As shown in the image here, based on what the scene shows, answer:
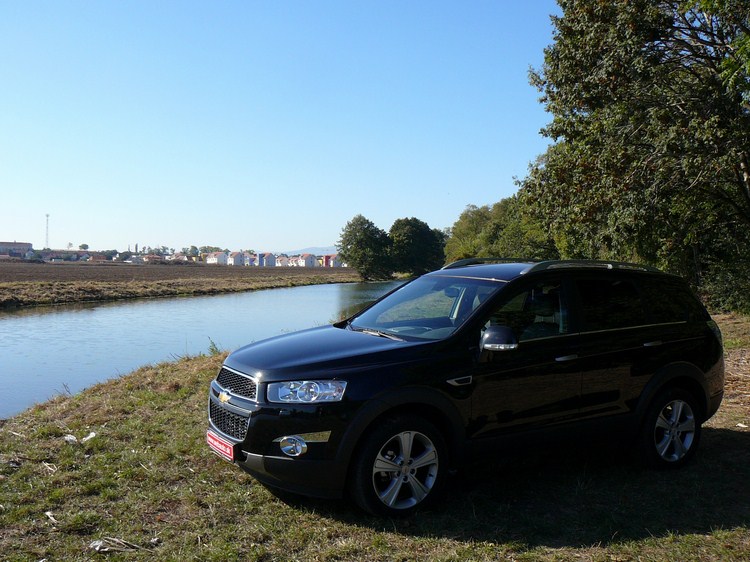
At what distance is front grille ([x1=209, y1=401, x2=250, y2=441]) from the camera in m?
4.41

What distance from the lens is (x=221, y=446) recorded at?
4.59m

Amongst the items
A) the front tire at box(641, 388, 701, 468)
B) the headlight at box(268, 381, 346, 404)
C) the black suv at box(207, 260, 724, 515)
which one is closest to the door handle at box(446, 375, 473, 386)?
the black suv at box(207, 260, 724, 515)

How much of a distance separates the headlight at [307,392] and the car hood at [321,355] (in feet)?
0.19

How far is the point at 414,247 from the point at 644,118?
92508mm

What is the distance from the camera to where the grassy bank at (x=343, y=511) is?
155 inches

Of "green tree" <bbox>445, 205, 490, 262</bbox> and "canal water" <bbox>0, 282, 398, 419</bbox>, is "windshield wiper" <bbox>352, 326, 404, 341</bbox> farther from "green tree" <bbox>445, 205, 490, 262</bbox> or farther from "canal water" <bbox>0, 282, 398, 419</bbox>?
"green tree" <bbox>445, 205, 490, 262</bbox>

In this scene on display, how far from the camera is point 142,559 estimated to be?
3807mm

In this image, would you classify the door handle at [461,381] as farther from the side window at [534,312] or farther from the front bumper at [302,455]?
the front bumper at [302,455]

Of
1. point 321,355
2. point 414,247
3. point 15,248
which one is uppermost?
point 15,248

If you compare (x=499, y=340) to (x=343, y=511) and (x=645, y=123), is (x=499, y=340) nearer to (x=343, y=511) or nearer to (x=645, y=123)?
(x=343, y=511)

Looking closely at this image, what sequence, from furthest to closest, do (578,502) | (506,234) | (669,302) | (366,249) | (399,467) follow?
(366,249) → (506,234) → (669,302) → (578,502) → (399,467)

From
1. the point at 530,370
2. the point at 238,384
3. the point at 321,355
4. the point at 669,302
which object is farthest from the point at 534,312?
the point at 238,384

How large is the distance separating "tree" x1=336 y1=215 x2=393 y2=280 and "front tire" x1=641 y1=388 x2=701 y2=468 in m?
89.7

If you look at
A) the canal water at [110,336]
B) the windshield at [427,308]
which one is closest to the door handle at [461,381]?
the windshield at [427,308]
